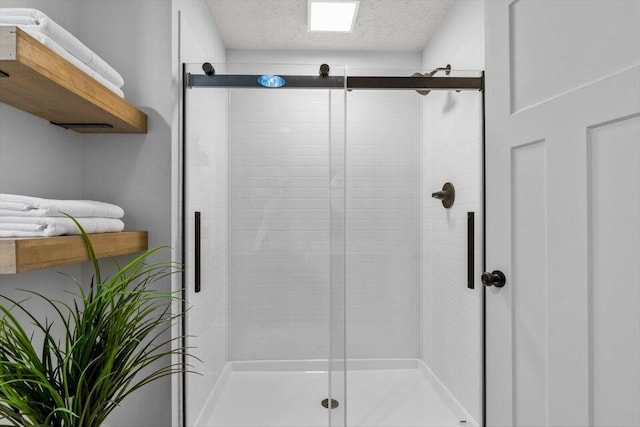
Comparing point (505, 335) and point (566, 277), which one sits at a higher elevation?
point (566, 277)

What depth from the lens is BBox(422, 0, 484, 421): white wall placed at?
1824mm

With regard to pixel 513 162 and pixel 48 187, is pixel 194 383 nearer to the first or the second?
pixel 48 187

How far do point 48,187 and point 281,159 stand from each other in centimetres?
93

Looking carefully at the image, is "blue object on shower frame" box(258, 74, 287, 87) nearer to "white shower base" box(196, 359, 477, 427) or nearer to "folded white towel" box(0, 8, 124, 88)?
"folded white towel" box(0, 8, 124, 88)

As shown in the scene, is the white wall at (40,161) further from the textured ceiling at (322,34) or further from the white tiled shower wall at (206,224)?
the textured ceiling at (322,34)

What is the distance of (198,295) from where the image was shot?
5.81 ft

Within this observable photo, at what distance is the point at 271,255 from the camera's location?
1.81m

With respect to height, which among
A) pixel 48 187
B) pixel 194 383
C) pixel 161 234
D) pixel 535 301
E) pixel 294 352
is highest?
pixel 48 187

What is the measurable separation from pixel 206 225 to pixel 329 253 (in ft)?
1.96

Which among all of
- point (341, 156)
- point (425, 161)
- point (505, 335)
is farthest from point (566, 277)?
point (341, 156)

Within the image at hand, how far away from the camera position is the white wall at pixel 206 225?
174 cm

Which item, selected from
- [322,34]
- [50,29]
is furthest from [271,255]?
[322,34]

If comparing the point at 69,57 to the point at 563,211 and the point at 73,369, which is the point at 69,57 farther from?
the point at 563,211

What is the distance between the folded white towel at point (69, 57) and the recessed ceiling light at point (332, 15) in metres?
1.27
